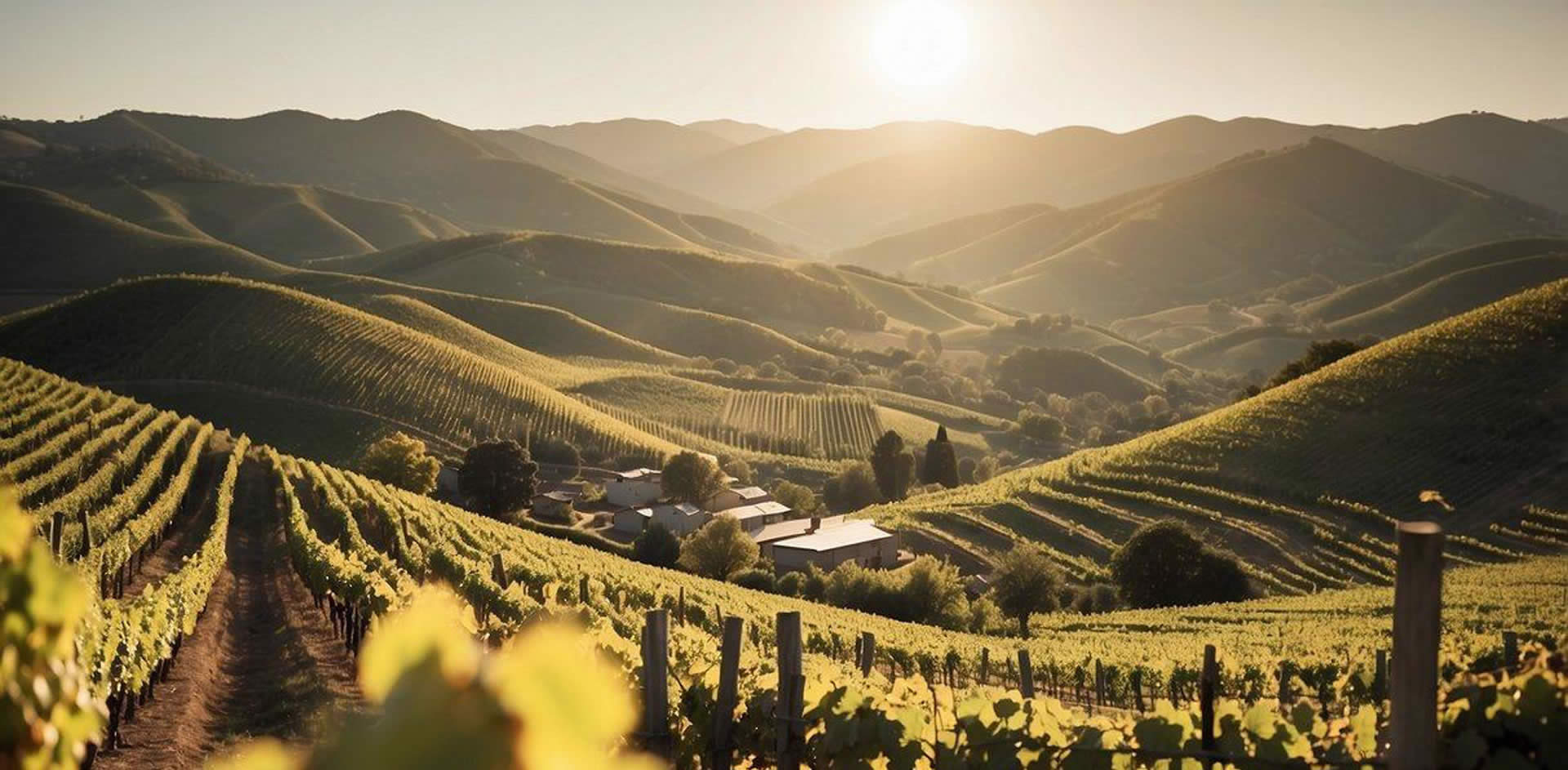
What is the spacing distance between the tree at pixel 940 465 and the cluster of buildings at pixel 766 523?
13.4 meters

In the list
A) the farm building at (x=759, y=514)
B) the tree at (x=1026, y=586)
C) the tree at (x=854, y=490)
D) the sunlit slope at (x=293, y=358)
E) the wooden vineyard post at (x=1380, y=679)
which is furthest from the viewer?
the sunlit slope at (x=293, y=358)

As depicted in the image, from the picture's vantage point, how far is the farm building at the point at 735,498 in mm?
68875

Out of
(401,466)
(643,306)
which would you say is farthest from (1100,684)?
(643,306)

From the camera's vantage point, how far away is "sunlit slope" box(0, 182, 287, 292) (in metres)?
162

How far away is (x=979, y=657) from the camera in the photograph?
27.7 metres

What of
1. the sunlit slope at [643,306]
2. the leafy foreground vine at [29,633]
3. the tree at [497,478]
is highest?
the sunlit slope at [643,306]

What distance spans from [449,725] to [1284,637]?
33382 millimetres

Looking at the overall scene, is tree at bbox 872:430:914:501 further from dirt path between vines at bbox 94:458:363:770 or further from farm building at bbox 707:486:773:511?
dirt path between vines at bbox 94:458:363:770

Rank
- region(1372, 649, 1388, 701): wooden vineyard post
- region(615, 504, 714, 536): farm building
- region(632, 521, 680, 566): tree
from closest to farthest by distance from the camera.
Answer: region(1372, 649, 1388, 701): wooden vineyard post < region(632, 521, 680, 566): tree < region(615, 504, 714, 536): farm building

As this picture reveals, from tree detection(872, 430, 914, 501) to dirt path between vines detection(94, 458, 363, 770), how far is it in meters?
49.5

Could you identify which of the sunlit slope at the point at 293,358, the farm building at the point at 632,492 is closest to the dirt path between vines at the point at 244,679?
the farm building at the point at 632,492

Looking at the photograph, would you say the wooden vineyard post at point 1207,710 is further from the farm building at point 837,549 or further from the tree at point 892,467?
the tree at point 892,467

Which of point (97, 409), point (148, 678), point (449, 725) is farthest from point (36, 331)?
point (449, 725)

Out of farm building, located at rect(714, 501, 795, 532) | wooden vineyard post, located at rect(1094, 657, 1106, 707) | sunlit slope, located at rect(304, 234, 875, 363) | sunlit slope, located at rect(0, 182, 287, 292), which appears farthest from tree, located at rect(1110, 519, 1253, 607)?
sunlit slope, located at rect(0, 182, 287, 292)
